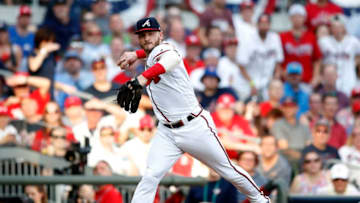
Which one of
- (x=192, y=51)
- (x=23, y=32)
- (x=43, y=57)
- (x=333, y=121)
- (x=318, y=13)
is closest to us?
(x=43, y=57)

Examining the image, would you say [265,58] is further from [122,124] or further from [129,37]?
[122,124]

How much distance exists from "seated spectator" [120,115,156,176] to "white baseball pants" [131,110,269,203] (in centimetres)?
230

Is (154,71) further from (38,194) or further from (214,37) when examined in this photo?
(214,37)

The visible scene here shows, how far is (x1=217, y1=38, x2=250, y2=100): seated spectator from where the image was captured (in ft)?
36.5

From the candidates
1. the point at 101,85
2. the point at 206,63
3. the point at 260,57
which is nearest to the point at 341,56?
the point at 260,57

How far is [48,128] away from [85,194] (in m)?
1.59

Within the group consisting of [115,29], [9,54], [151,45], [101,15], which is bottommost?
[151,45]

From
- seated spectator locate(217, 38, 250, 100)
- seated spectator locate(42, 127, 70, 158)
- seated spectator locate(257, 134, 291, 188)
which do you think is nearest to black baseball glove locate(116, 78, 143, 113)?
seated spectator locate(42, 127, 70, 158)

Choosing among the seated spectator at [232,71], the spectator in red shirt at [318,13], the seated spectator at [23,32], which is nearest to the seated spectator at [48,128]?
the seated spectator at [23,32]

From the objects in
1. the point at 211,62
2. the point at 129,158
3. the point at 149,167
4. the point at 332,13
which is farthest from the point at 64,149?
the point at 332,13

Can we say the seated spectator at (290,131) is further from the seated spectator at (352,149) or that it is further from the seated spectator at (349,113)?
the seated spectator at (349,113)

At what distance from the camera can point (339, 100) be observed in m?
11.2

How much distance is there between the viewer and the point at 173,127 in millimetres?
6074

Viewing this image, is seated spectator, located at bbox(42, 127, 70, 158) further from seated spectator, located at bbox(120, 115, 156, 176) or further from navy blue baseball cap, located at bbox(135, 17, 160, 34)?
navy blue baseball cap, located at bbox(135, 17, 160, 34)
